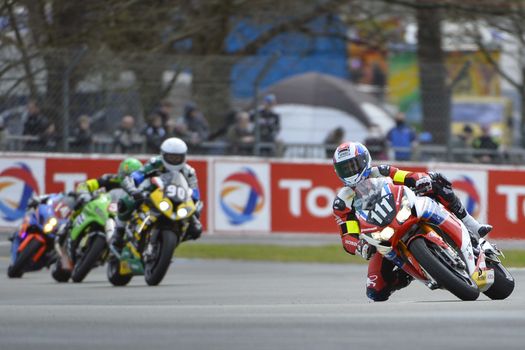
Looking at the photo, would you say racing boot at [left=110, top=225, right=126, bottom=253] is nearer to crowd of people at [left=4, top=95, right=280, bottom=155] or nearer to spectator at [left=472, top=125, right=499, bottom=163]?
crowd of people at [left=4, top=95, right=280, bottom=155]

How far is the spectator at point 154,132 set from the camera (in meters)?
21.1

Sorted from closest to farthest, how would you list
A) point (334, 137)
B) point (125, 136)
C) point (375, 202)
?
point (375, 202)
point (125, 136)
point (334, 137)

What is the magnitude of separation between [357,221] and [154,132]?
10.6 meters

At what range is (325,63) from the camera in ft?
76.9

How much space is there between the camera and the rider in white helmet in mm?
14727

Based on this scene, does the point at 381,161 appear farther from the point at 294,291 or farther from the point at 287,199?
the point at 294,291

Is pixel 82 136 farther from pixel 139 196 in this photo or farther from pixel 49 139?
pixel 139 196

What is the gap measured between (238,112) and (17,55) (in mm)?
3356

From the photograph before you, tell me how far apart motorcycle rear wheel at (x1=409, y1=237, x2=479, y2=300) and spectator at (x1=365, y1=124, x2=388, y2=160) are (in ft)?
39.3

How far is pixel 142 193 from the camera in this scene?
1474 cm

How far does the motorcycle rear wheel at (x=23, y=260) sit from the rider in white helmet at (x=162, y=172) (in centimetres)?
152

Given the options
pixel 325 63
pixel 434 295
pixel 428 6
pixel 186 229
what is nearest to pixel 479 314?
pixel 434 295

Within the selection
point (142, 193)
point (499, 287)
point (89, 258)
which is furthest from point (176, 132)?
point (499, 287)

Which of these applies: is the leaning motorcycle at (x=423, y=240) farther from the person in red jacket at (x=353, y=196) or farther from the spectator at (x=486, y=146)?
the spectator at (x=486, y=146)
